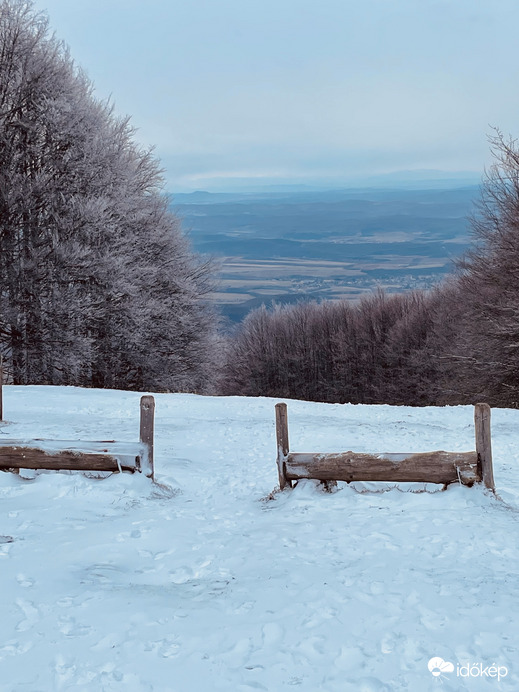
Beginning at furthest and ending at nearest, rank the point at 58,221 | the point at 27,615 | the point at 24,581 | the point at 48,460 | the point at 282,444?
the point at 58,221, the point at 282,444, the point at 48,460, the point at 24,581, the point at 27,615

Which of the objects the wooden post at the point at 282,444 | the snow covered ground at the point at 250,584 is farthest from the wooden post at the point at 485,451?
the wooden post at the point at 282,444

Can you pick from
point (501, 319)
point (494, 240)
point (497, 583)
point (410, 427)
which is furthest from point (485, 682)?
point (494, 240)

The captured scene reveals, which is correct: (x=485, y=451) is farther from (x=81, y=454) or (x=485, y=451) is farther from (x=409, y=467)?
(x=81, y=454)

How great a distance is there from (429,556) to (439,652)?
83.8 inches

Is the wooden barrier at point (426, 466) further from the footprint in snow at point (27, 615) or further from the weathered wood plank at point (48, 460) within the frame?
the footprint in snow at point (27, 615)

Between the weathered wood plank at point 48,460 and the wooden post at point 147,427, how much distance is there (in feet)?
2.13

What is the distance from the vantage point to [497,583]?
20.3ft

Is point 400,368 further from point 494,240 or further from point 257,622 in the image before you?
point 257,622

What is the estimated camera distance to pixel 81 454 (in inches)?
365

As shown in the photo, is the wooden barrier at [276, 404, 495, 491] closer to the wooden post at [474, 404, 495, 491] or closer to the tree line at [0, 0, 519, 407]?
the wooden post at [474, 404, 495, 491]

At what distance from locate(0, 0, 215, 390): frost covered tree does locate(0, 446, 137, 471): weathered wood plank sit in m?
18.1

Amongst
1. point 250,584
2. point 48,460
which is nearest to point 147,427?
point 48,460

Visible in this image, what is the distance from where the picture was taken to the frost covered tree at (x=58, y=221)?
85.3ft

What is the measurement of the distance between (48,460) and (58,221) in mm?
19558
